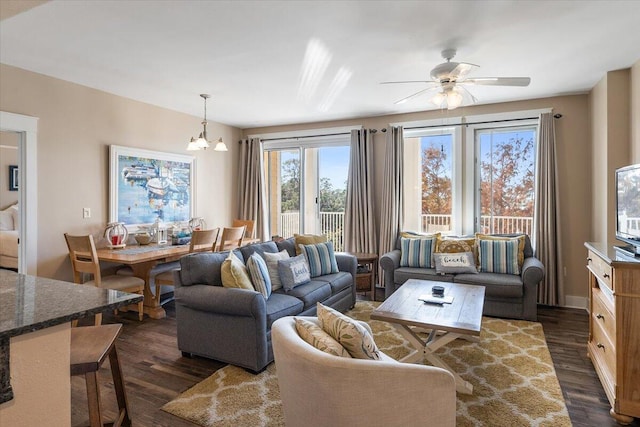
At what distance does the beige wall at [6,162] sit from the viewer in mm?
5312

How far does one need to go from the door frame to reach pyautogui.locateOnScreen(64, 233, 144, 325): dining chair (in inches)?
12.2

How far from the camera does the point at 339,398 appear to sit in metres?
1.32

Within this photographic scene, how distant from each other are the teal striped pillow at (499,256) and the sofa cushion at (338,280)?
1644 millimetres

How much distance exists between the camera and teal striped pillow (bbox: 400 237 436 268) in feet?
15.1

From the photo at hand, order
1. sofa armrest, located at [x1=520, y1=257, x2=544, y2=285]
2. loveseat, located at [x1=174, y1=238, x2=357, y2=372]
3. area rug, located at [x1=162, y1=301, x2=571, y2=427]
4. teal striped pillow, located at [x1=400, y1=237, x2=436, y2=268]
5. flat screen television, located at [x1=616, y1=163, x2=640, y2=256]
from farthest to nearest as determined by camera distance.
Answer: teal striped pillow, located at [x1=400, y1=237, x2=436, y2=268] → sofa armrest, located at [x1=520, y1=257, x2=544, y2=285] → loveseat, located at [x1=174, y1=238, x2=357, y2=372] → flat screen television, located at [x1=616, y1=163, x2=640, y2=256] → area rug, located at [x1=162, y1=301, x2=571, y2=427]

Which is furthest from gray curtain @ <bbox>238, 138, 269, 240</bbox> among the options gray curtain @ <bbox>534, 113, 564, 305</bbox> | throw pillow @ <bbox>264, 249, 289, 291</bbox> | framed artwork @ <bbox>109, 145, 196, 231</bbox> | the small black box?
gray curtain @ <bbox>534, 113, 564, 305</bbox>

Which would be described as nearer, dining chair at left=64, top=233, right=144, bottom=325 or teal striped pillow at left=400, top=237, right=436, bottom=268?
dining chair at left=64, top=233, right=144, bottom=325

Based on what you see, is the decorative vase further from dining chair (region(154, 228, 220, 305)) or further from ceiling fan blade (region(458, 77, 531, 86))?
ceiling fan blade (region(458, 77, 531, 86))

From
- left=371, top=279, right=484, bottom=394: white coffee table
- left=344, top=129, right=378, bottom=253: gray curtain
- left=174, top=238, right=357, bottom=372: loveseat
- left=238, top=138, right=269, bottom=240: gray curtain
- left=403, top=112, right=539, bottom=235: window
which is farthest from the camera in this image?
left=238, top=138, right=269, bottom=240: gray curtain

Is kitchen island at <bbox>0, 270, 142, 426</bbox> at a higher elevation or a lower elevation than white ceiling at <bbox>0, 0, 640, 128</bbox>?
lower

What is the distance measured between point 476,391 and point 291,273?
181 centimetres

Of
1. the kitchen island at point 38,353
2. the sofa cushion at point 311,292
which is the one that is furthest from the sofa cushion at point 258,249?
the kitchen island at point 38,353

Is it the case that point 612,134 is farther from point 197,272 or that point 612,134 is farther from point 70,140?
point 70,140

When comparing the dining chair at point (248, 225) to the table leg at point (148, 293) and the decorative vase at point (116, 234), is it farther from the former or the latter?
the table leg at point (148, 293)
